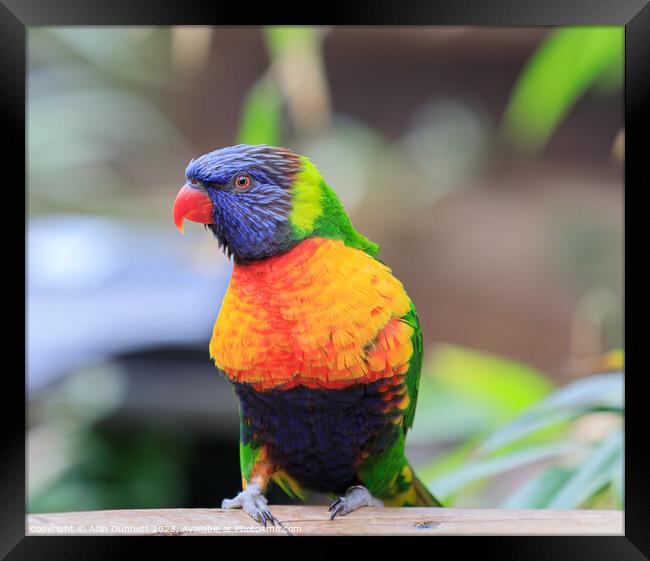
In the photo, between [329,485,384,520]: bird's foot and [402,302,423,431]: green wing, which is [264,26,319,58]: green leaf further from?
[329,485,384,520]: bird's foot

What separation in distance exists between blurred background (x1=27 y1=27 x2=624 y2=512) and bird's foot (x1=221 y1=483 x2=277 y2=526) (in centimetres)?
41

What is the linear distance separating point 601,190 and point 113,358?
169 centimetres

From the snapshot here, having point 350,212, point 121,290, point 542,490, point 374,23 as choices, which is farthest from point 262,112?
point 542,490

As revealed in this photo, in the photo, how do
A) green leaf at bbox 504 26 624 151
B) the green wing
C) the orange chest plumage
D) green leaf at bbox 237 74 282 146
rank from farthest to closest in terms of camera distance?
1. green leaf at bbox 237 74 282 146
2. green leaf at bbox 504 26 624 151
3. the green wing
4. the orange chest plumage

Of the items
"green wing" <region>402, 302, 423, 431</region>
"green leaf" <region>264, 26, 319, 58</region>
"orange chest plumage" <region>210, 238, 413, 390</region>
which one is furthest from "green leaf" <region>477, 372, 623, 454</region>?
"green leaf" <region>264, 26, 319, 58</region>

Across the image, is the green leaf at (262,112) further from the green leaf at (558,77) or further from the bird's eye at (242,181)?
the green leaf at (558,77)

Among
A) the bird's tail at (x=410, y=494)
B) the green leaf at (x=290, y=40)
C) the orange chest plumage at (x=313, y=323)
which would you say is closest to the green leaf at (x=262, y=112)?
the green leaf at (x=290, y=40)

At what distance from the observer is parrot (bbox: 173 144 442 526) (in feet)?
4.98

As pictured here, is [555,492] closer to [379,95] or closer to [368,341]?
[368,341]

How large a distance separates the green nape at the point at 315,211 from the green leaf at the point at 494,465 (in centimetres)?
81

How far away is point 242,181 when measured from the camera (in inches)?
62.1

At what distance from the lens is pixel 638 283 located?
165 centimetres

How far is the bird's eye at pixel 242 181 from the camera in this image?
5.16 ft

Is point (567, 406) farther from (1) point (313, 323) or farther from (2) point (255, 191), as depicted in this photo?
(2) point (255, 191)
